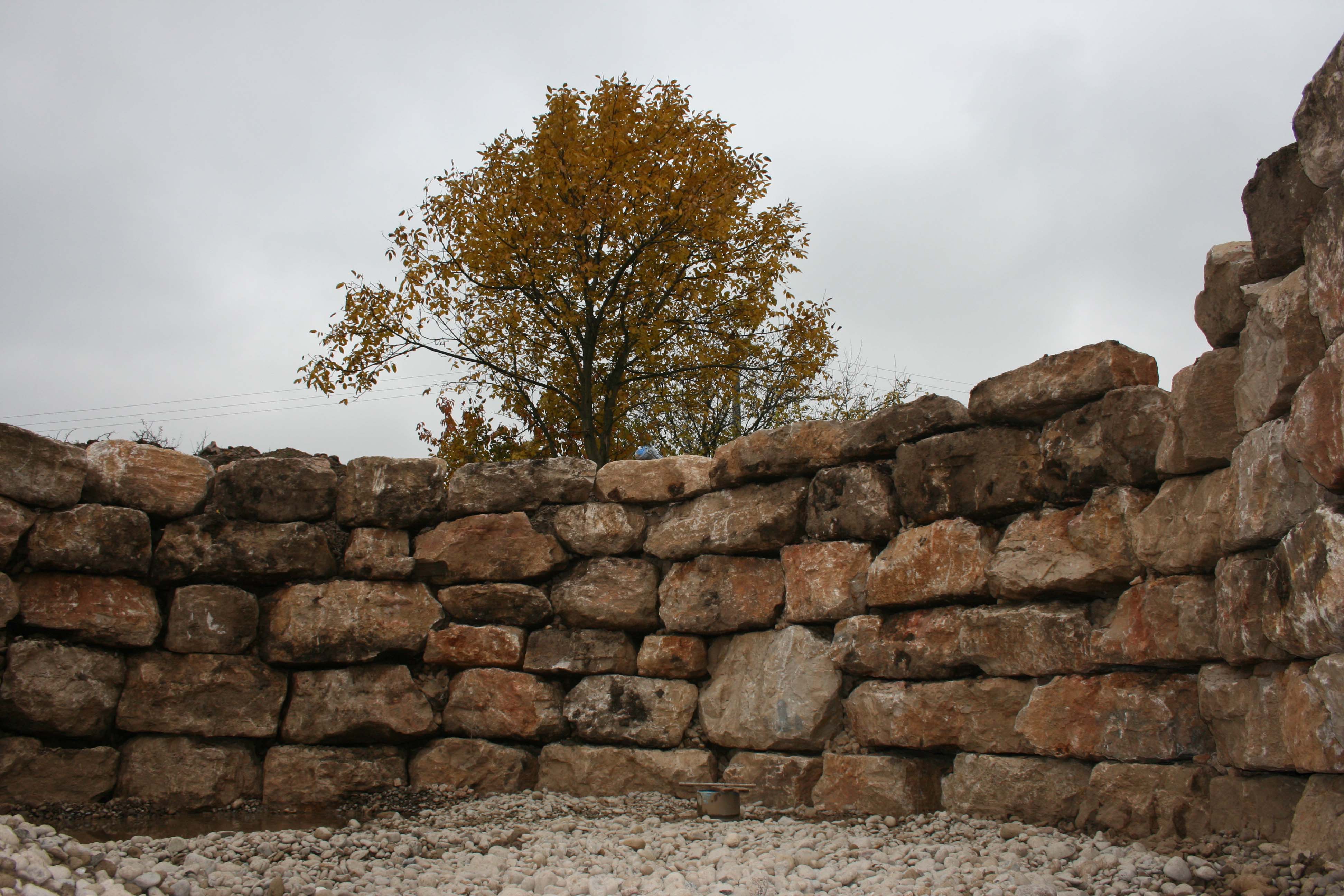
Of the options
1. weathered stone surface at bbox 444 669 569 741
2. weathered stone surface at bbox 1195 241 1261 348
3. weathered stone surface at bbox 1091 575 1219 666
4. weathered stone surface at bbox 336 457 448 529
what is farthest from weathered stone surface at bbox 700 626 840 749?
weathered stone surface at bbox 1195 241 1261 348

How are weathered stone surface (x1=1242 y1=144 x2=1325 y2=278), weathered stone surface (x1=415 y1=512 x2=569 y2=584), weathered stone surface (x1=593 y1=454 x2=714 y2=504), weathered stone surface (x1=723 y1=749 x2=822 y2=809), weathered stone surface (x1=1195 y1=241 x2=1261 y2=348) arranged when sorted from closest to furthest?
1. weathered stone surface (x1=1242 y1=144 x2=1325 y2=278)
2. weathered stone surface (x1=1195 y1=241 x2=1261 y2=348)
3. weathered stone surface (x1=723 y1=749 x2=822 y2=809)
4. weathered stone surface (x1=593 y1=454 x2=714 y2=504)
5. weathered stone surface (x1=415 y1=512 x2=569 y2=584)

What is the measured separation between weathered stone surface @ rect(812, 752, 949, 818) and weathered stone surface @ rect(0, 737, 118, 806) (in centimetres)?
367

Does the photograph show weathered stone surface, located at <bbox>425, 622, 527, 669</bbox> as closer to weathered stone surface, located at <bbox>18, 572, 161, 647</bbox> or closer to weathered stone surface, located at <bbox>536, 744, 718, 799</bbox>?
weathered stone surface, located at <bbox>536, 744, 718, 799</bbox>

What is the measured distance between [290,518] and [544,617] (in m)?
1.56

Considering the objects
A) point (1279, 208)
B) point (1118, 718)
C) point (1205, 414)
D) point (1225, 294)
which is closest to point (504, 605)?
point (1118, 718)

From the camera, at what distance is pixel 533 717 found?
560cm

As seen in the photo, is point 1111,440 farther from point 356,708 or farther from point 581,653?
point 356,708

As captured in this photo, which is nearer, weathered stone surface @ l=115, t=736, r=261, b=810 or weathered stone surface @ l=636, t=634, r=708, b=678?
weathered stone surface @ l=115, t=736, r=261, b=810

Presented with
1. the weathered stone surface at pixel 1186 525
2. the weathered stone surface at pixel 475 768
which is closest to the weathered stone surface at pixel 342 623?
the weathered stone surface at pixel 475 768

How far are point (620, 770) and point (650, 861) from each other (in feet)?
4.17

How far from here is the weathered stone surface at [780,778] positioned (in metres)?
4.96

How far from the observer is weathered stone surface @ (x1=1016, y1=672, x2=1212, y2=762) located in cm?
377

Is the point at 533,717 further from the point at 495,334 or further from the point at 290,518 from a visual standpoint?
the point at 495,334

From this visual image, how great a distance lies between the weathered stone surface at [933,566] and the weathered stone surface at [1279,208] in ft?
5.43
